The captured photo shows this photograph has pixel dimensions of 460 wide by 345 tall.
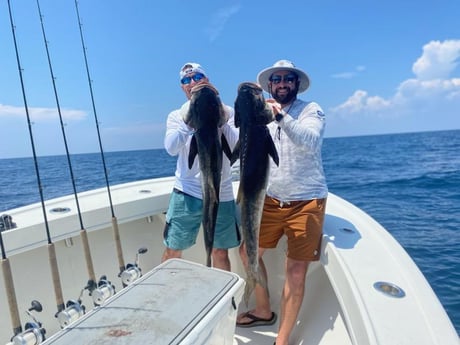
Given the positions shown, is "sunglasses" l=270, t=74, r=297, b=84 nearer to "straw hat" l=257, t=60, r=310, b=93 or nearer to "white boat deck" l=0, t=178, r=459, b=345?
"straw hat" l=257, t=60, r=310, b=93

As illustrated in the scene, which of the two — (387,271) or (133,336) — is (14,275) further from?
(387,271)

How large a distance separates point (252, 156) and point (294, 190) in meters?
0.47

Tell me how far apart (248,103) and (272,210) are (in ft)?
2.99

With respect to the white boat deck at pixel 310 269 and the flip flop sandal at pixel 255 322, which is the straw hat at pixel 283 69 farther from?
the flip flop sandal at pixel 255 322

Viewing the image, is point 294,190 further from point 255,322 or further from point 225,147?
point 255,322

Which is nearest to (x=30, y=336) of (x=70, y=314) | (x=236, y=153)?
(x=70, y=314)

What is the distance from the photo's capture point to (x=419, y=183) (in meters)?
15.0

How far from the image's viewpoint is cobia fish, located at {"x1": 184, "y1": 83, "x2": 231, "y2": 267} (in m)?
2.23

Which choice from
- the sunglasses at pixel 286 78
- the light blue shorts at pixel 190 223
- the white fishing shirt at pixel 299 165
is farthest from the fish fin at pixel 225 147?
the sunglasses at pixel 286 78

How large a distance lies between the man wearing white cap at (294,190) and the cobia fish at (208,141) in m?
0.42

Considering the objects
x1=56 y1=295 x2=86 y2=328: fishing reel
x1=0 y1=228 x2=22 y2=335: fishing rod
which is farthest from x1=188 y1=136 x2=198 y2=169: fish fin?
x1=0 y1=228 x2=22 y2=335: fishing rod

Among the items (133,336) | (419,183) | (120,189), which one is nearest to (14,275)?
(120,189)

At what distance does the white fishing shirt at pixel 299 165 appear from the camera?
2.35 m

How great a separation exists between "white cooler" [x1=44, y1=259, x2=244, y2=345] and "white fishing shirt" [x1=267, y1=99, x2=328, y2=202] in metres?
1.00
